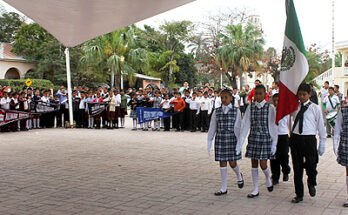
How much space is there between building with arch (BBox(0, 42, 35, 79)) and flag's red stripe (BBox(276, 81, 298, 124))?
123ft

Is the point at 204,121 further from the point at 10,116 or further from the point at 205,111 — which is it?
the point at 10,116

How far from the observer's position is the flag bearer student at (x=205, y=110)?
49.0 feet

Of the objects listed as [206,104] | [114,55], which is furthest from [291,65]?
[114,55]

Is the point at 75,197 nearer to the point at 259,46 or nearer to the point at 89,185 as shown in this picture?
the point at 89,185

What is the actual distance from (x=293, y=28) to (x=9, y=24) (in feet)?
153

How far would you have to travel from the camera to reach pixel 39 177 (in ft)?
23.0

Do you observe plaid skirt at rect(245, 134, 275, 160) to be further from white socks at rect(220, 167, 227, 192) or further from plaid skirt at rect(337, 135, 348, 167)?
plaid skirt at rect(337, 135, 348, 167)

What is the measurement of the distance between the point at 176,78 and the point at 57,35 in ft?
116

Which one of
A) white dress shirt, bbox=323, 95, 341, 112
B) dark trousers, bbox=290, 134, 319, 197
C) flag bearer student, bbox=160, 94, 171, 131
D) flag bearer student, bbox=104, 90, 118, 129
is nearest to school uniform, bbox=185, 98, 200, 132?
flag bearer student, bbox=160, 94, 171, 131

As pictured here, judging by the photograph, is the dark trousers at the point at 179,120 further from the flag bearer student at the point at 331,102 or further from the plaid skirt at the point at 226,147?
the plaid skirt at the point at 226,147

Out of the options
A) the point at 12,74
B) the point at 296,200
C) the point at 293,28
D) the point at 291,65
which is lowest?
the point at 296,200

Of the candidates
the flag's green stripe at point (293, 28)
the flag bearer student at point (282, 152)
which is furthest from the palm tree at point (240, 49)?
the flag's green stripe at point (293, 28)

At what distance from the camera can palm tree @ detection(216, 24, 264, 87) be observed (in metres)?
35.5

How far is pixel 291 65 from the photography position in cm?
542
